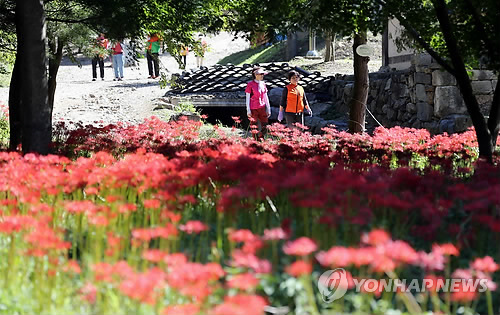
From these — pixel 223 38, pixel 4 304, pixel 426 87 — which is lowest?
pixel 4 304

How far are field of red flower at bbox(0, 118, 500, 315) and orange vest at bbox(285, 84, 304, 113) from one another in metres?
6.24

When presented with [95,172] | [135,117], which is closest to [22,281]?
[95,172]

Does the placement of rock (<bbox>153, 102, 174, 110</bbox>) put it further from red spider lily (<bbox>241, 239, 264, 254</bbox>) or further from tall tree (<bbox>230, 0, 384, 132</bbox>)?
red spider lily (<bbox>241, 239, 264, 254</bbox>)

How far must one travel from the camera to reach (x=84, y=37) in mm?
10328

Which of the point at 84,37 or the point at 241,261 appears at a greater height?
the point at 84,37

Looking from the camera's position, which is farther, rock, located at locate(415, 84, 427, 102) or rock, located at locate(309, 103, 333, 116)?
rock, located at locate(309, 103, 333, 116)

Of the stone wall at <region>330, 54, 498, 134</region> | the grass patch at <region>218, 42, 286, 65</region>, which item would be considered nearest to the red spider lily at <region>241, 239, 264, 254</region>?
the stone wall at <region>330, 54, 498, 134</region>

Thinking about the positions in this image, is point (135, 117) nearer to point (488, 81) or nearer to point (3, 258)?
point (488, 81)

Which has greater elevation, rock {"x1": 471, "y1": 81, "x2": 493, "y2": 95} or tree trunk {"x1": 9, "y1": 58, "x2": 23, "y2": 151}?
rock {"x1": 471, "y1": 81, "x2": 493, "y2": 95}

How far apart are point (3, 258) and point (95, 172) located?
986 millimetres

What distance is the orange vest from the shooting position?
39.4 ft

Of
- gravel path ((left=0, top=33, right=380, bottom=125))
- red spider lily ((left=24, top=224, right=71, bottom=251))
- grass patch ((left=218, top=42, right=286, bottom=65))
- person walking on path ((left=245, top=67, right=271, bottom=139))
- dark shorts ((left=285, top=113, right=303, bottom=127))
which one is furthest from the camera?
grass patch ((left=218, top=42, right=286, bottom=65))

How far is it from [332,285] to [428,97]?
39.0ft

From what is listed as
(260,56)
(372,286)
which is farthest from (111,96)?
(372,286)
